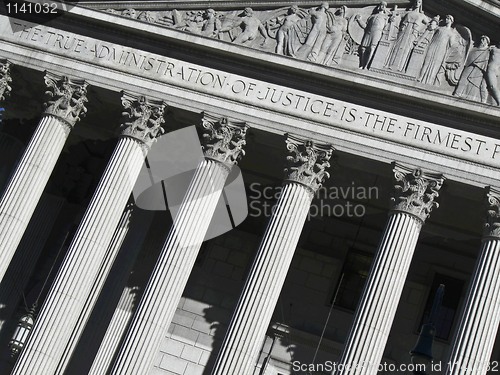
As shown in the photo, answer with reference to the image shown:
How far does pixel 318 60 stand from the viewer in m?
28.2

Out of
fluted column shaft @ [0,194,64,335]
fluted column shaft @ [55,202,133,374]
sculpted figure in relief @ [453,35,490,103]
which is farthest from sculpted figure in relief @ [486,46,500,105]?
fluted column shaft @ [0,194,64,335]

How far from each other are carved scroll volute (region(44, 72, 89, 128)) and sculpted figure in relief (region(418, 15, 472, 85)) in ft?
44.8

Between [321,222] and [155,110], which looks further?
[321,222]

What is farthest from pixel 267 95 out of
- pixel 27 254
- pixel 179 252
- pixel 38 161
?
pixel 27 254

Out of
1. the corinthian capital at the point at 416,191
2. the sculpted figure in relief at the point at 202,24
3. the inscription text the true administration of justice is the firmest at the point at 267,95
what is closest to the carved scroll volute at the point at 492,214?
the inscription text the true administration of justice is the firmest at the point at 267,95

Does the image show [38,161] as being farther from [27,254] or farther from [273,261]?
[273,261]

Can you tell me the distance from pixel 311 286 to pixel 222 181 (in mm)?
8980

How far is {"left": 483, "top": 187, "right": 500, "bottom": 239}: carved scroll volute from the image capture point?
25078 mm

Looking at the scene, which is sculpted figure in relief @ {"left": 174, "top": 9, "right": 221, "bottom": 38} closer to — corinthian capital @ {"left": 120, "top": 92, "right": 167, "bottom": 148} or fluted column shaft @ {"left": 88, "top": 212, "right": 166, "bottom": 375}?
corinthian capital @ {"left": 120, "top": 92, "right": 167, "bottom": 148}

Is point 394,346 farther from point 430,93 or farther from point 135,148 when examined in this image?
point 135,148

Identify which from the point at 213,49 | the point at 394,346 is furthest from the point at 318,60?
the point at 394,346

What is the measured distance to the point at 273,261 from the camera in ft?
84.4

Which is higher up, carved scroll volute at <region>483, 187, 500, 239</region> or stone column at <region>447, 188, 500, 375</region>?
carved scroll volute at <region>483, 187, 500, 239</region>

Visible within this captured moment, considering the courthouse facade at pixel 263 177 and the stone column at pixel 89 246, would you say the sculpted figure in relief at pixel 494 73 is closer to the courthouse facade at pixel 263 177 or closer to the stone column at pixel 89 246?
the courthouse facade at pixel 263 177
